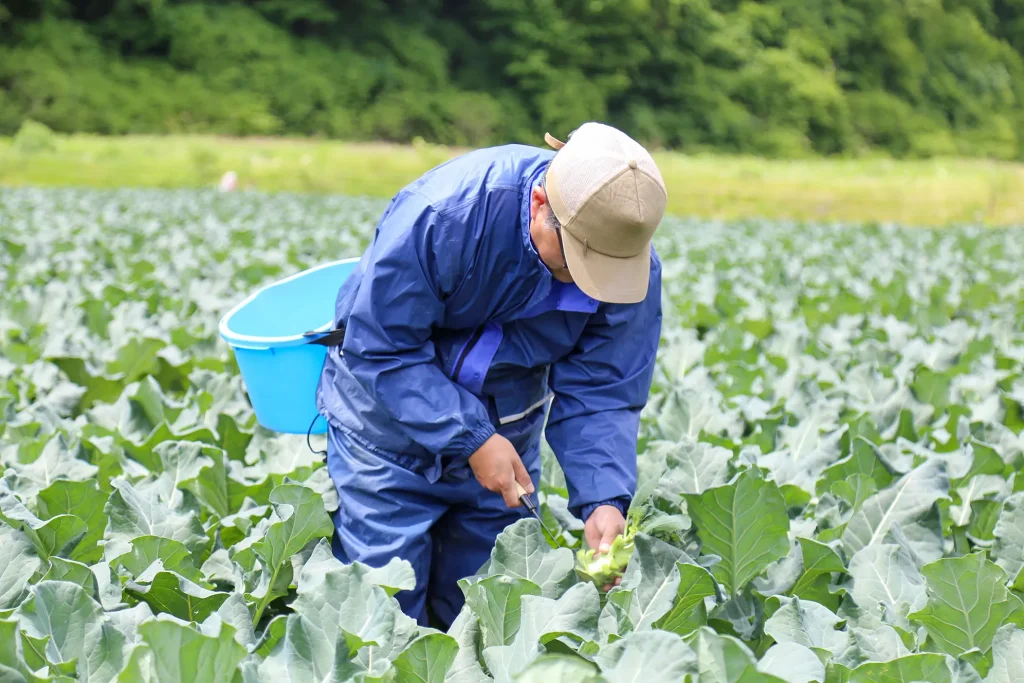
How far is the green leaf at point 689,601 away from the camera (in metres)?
2.10

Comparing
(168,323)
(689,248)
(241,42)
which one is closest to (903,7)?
(241,42)

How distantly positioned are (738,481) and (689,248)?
9.55 meters

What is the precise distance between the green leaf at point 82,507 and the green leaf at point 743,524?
139cm

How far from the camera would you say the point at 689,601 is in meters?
2.16

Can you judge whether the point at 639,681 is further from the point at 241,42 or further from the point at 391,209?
the point at 241,42

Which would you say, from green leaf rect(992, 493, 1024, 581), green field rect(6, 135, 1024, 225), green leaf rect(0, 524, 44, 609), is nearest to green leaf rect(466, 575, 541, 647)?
green leaf rect(0, 524, 44, 609)

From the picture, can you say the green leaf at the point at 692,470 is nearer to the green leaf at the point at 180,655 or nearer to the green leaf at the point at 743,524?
the green leaf at the point at 743,524

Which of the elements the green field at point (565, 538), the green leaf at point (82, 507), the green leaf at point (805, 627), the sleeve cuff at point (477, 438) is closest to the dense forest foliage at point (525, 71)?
the green field at point (565, 538)

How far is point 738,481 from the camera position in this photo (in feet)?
7.41

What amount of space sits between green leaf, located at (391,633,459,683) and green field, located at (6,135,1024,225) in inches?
872

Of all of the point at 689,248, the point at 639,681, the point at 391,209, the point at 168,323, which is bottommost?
the point at 689,248

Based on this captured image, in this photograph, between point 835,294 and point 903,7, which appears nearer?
point 835,294

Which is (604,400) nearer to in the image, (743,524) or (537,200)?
(743,524)

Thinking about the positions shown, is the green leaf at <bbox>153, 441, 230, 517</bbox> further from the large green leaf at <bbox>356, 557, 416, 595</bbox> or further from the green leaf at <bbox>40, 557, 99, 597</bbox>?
the large green leaf at <bbox>356, 557, 416, 595</bbox>
